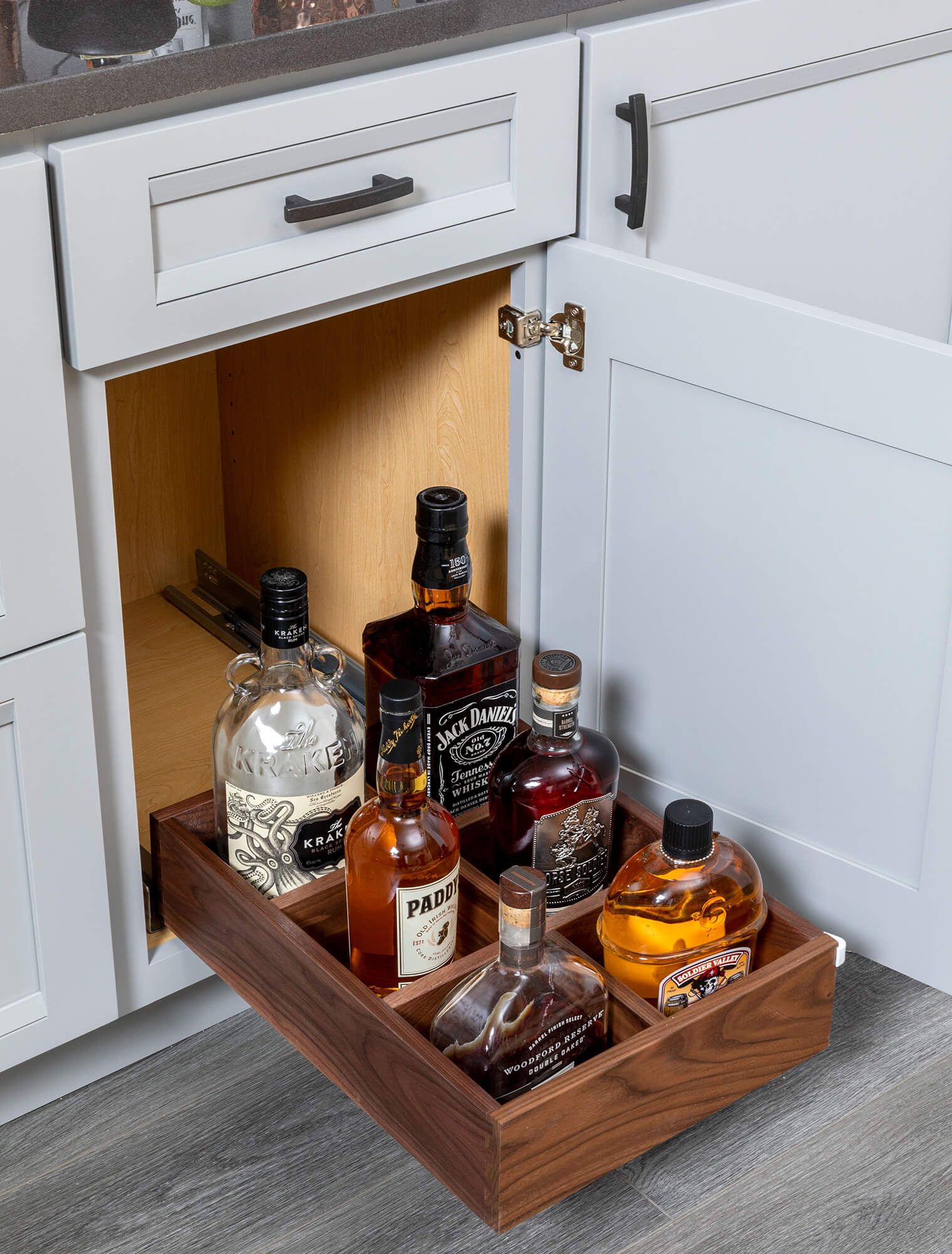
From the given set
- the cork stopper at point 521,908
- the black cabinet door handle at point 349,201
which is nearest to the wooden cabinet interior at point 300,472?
the black cabinet door handle at point 349,201

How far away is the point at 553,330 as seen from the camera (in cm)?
117

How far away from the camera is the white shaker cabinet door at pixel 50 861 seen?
40.4 inches

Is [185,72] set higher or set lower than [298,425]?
higher

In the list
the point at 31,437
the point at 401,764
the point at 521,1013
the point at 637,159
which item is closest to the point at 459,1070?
the point at 521,1013

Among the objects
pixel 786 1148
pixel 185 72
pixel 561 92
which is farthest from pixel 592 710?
pixel 185 72

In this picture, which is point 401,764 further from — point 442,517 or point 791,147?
point 791,147

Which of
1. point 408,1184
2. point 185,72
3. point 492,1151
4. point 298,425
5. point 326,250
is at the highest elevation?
point 185,72

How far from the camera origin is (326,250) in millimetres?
1036

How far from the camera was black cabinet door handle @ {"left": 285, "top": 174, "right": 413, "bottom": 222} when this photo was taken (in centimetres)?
99

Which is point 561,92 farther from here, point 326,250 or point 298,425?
point 298,425

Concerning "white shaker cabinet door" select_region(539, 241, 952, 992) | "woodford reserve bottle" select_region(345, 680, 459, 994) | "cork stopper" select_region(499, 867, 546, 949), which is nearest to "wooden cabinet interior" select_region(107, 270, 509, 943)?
"white shaker cabinet door" select_region(539, 241, 952, 992)

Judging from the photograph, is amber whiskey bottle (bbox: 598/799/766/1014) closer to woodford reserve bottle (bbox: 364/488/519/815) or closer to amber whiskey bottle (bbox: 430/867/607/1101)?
amber whiskey bottle (bbox: 430/867/607/1101)

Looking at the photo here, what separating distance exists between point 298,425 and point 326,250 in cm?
Answer: 49

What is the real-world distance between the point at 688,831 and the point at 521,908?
0.43 feet
